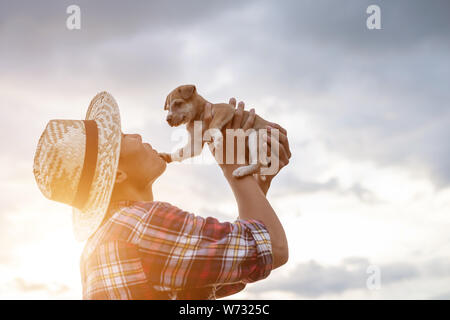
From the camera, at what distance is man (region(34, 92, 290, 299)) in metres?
2.23

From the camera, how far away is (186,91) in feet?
14.3

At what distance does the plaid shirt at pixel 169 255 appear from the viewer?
2.22 meters

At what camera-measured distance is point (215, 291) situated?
2547 millimetres

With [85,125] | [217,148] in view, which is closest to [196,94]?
[217,148]

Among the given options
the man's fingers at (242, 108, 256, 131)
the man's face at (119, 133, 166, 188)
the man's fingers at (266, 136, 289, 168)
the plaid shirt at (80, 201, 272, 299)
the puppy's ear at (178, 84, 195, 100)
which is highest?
the puppy's ear at (178, 84, 195, 100)

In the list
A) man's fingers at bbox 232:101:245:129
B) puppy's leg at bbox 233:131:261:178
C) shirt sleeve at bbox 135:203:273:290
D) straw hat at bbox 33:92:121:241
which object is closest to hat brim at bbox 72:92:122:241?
straw hat at bbox 33:92:121:241

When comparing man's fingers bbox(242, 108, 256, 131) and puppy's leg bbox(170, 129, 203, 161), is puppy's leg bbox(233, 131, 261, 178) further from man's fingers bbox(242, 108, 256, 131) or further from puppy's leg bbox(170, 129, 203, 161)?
puppy's leg bbox(170, 129, 203, 161)

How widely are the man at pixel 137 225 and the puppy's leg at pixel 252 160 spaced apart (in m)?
0.06

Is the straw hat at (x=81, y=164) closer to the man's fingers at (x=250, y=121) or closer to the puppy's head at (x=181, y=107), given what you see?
the man's fingers at (x=250, y=121)

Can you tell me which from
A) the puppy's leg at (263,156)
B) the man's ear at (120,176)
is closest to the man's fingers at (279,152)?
the puppy's leg at (263,156)

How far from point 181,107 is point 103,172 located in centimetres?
185

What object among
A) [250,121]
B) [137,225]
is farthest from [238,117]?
[137,225]

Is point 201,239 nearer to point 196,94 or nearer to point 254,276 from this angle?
point 254,276

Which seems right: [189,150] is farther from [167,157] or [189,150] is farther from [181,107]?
[181,107]
